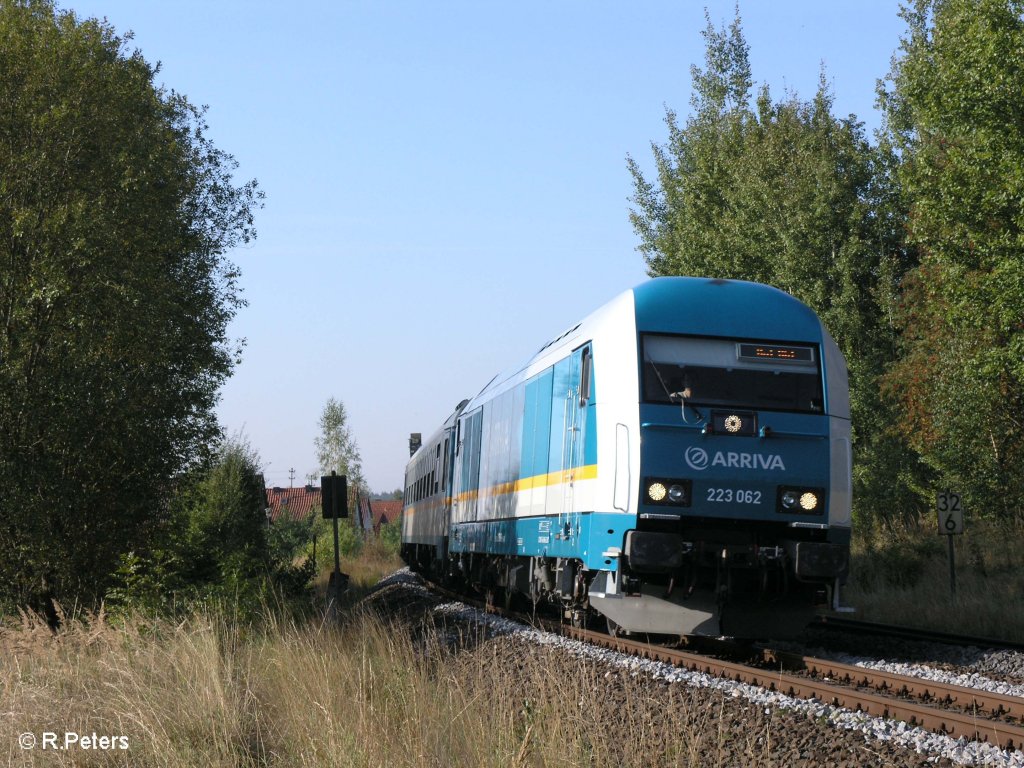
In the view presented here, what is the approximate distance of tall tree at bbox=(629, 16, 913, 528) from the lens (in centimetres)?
2842

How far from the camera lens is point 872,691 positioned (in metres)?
9.35

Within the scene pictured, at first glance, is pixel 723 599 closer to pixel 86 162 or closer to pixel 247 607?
pixel 247 607

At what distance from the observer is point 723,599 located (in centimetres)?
1101

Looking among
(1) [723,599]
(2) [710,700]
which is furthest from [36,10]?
(2) [710,700]

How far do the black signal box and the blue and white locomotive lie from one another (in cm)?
869

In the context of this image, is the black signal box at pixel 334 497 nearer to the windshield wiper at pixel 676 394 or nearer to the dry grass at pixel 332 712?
the dry grass at pixel 332 712

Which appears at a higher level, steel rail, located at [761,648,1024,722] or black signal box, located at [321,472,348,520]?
black signal box, located at [321,472,348,520]

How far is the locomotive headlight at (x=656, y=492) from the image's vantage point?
34.9 ft

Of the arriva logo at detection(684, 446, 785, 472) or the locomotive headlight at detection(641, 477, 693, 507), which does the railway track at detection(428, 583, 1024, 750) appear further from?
the arriva logo at detection(684, 446, 785, 472)

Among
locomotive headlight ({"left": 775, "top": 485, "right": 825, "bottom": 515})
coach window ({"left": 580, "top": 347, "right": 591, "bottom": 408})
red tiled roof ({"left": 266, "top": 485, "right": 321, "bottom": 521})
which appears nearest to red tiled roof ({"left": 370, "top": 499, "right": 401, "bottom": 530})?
red tiled roof ({"left": 266, "top": 485, "right": 321, "bottom": 521})

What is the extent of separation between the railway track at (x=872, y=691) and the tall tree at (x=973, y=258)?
10506 millimetres

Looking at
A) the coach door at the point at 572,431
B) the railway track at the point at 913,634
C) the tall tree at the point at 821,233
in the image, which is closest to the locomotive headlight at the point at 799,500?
the coach door at the point at 572,431
